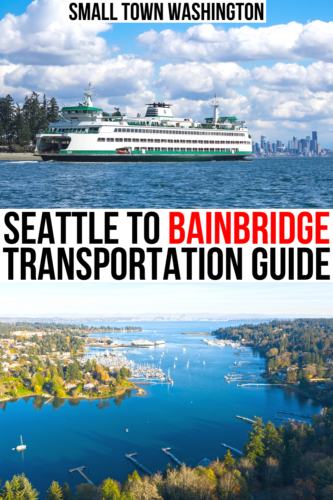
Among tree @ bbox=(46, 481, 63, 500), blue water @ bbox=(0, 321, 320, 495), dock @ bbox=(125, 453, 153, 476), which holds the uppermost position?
tree @ bbox=(46, 481, 63, 500)

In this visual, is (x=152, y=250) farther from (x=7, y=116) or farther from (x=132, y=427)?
(x=7, y=116)

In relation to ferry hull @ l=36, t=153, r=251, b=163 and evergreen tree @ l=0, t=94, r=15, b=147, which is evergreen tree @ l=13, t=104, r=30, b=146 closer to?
evergreen tree @ l=0, t=94, r=15, b=147

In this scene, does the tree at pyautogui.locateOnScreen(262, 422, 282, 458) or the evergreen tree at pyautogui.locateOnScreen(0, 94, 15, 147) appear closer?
the tree at pyautogui.locateOnScreen(262, 422, 282, 458)

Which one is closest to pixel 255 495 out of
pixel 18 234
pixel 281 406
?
pixel 18 234

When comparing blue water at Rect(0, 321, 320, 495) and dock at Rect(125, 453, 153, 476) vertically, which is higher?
dock at Rect(125, 453, 153, 476)

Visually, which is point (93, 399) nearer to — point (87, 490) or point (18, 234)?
point (87, 490)

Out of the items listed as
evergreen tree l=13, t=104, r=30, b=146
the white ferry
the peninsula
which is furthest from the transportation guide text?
evergreen tree l=13, t=104, r=30, b=146

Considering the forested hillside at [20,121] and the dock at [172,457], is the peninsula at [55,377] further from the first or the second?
the forested hillside at [20,121]

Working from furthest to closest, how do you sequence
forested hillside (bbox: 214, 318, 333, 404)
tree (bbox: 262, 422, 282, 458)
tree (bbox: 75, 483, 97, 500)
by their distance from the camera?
1. forested hillside (bbox: 214, 318, 333, 404)
2. tree (bbox: 262, 422, 282, 458)
3. tree (bbox: 75, 483, 97, 500)
